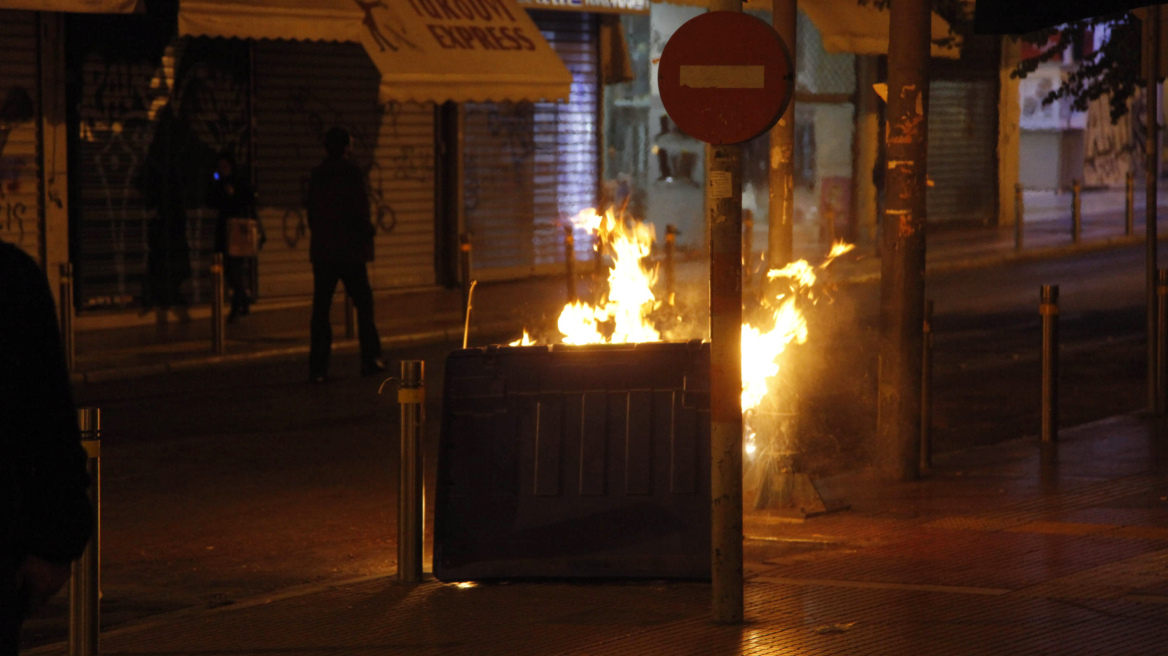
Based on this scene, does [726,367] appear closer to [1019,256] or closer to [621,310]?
[621,310]

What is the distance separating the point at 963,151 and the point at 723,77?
25.1m

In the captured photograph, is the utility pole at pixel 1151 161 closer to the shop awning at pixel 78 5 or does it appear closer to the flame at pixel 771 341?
the flame at pixel 771 341

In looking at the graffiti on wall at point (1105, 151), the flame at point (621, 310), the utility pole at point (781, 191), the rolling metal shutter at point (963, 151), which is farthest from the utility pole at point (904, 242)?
the graffiti on wall at point (1105, 151)

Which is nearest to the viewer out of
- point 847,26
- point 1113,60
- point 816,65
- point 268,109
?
point 1113,60

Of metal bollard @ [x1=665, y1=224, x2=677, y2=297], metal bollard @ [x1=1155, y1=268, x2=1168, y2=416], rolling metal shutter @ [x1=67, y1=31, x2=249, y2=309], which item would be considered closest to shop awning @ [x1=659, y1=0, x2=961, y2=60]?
metal bollard @ [x1=665, y1=224, x2=677, y2=297]

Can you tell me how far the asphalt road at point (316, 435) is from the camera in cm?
739

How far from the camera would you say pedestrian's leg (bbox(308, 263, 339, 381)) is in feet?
42.0

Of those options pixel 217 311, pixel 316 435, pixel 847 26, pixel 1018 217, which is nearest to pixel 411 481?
pixel 316 435

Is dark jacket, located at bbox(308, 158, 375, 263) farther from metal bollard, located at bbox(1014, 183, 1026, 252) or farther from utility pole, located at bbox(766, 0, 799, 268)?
metal bollard, located at bbox(1014, 183, 1026, 252)

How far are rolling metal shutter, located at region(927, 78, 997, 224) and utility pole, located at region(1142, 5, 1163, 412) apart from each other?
60.6 feet

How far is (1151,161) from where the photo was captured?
35.1 ft

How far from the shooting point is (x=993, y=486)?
28.7ft

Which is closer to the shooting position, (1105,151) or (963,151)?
(963,151)

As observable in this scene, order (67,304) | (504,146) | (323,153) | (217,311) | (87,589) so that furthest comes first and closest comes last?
(504,146), (323,153), (217,311), (67,304), (87,589)
